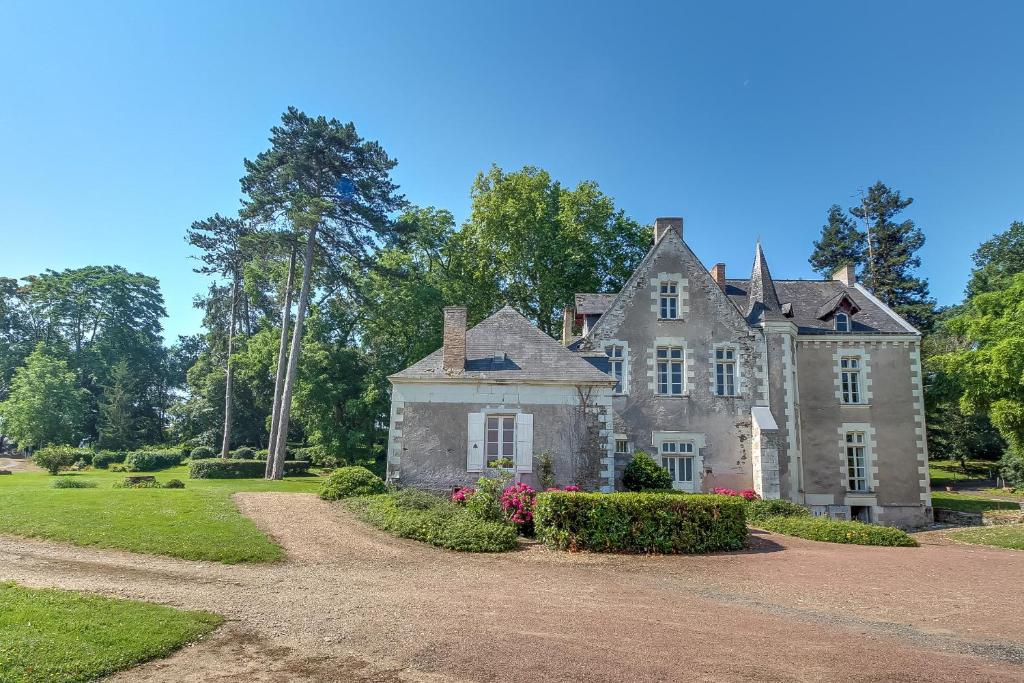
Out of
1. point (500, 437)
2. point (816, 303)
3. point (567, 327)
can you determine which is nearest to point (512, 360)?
point (500, 437)

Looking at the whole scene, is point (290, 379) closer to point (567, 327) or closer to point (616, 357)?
point (567, 327)

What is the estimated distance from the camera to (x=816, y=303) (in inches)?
999

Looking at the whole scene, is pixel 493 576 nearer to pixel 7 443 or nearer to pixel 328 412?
pixel 328 412

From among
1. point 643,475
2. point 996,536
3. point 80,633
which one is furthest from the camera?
point 643,475

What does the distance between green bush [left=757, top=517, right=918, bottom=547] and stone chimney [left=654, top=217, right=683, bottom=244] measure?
11896 mm

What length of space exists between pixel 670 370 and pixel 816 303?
25.4 ft

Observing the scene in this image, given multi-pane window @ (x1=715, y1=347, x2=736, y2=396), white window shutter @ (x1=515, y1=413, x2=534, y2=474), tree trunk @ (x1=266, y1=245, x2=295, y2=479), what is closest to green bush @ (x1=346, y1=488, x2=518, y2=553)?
white window shutter @ (x1=515, y1=413, x2=534, y2=474)

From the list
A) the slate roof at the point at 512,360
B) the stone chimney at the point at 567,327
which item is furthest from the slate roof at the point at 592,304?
the slate roof at the point at 512,360

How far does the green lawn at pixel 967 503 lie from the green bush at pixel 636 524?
1611 cm

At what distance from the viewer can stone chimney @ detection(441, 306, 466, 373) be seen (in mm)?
17953

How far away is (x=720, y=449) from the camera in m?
Answer: 21.9

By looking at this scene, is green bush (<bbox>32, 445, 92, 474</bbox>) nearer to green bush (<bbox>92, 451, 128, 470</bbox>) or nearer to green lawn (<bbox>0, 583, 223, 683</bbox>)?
green bush (<bbox>92, 451, 128, 470</bbox>)

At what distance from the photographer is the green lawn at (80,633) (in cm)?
582

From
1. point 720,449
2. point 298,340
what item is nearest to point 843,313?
point 720,449
